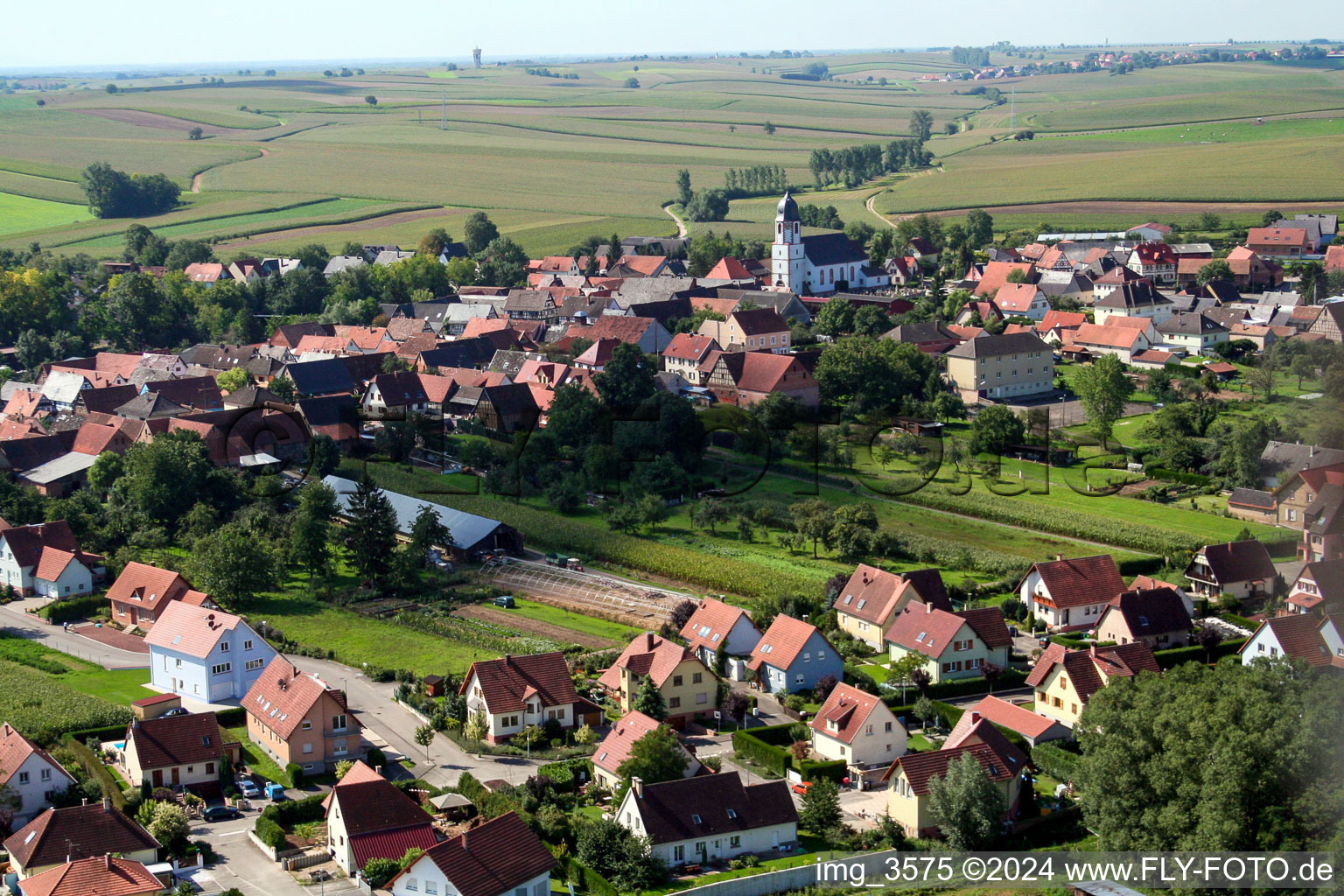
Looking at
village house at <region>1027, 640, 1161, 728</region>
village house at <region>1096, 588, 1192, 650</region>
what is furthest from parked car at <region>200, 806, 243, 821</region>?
village house at <region>1096, 588, 1192, 650</region>

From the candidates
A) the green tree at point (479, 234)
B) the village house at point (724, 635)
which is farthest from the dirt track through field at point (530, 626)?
the green tree at point (479, 234)

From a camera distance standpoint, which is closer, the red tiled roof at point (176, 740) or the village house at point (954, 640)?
the red tiled roof at point (176, 740)

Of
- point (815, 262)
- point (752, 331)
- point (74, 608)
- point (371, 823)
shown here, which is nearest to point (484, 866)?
point (371, 823)

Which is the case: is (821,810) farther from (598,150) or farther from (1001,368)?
(598,150)

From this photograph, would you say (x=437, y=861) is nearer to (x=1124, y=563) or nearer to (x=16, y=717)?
(x=16, y=717)

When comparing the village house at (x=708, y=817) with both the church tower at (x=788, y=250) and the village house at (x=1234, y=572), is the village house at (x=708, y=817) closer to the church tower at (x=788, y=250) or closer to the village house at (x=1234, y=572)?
the village house at (x=1234, y=572)

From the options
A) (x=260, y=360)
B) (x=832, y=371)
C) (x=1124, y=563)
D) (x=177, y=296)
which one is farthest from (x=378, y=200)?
(x=1124, y=563)
